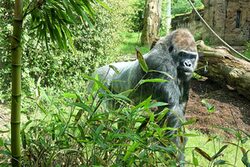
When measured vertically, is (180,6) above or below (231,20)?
above

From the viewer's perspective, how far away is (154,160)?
1.69m

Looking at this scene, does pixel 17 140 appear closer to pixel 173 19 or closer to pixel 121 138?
pixel 121 138

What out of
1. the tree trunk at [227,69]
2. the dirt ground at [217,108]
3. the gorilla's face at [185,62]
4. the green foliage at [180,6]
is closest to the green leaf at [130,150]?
the gorilla's face at [185,62]

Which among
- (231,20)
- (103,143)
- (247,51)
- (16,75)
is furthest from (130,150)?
(231,20)

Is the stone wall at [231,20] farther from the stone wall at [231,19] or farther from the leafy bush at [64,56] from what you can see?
the leafy bush at [64,56]

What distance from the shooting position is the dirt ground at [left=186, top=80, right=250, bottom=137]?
202 inches

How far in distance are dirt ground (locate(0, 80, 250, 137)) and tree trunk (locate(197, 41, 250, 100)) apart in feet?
0.40

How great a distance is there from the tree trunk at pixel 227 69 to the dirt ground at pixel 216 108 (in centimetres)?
12

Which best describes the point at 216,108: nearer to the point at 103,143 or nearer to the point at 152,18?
the point at 103,143

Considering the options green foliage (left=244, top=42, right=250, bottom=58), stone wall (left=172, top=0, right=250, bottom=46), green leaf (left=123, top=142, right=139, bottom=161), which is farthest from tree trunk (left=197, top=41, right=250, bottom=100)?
stone wall (left=172, top=0, right=250, bottom=46)

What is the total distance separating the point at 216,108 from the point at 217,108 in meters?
0.02

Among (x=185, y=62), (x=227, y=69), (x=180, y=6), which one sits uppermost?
(x=180, y=6)

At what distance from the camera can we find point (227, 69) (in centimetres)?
578

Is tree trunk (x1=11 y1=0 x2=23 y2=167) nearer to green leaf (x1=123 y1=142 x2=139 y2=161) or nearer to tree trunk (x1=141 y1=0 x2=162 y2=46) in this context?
green leaf (x1=123 y1=142 x2=139 y2=161)
